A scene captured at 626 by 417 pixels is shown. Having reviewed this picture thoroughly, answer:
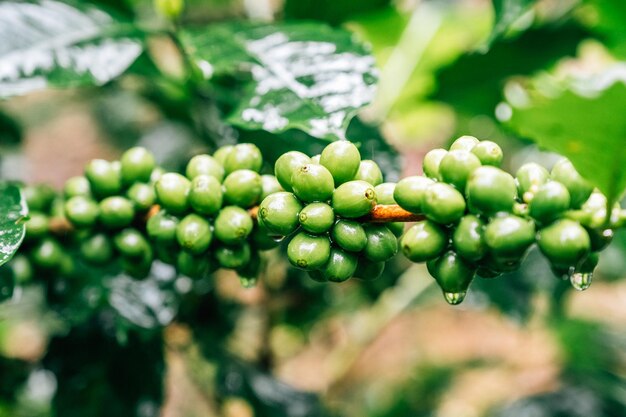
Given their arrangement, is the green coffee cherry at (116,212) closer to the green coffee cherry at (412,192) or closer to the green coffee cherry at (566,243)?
the green coffee cherry at (412,192)

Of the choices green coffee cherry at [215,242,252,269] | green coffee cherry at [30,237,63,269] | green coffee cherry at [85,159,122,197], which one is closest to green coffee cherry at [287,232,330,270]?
green coffee cherry at [215,242,252,269]

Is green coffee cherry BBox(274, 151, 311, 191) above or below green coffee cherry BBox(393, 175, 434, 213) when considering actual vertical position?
below

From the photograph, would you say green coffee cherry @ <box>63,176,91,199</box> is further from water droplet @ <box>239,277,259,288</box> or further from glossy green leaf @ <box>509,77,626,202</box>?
glossy green leaf @ <box>509,77,626,202</box>

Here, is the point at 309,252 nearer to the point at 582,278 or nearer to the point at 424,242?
the point at 424,242

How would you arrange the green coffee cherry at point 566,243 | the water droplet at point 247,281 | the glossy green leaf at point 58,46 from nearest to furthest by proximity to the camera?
the green coffee cherry at point 566,243 < the water droplet at point 247,281 < the glossy green leaf at point 58,46

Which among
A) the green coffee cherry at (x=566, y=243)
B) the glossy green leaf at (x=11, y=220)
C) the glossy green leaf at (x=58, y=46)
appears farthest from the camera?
the glossy green leaf at (x=58, y=46)

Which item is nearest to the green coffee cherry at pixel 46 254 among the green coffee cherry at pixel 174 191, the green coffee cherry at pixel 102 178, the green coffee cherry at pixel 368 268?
the green coffee cherry at pixel 102 178

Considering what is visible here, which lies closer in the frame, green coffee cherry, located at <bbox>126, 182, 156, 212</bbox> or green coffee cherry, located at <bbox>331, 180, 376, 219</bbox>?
green coffee cherry, located at <bbox>331, 180, 376, 219</bbox>
